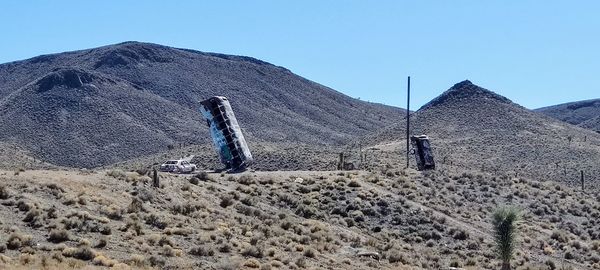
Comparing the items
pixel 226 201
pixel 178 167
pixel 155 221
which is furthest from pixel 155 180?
pixel 178 167

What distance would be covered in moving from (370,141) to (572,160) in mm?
26138

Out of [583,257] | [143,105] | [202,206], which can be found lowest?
[583,257]

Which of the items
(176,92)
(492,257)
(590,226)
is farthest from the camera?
(176,92)

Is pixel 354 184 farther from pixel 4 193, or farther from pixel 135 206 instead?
pixel 4 193

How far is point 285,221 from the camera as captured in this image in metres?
34.6

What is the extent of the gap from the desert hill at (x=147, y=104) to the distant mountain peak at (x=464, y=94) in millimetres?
15822

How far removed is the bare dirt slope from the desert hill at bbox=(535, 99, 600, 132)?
114m

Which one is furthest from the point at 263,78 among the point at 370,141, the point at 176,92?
the point at 370,141

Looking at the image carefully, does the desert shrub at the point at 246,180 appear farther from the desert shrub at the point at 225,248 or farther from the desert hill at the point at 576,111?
the desert hill at the point at 576,111

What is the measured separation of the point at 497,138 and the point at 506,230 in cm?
5962

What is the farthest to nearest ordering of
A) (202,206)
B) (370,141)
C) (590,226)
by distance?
(370,141) < (590,226) < (202,206)

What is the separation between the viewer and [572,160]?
8119cm

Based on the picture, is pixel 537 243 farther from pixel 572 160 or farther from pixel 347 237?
pixel 572 160

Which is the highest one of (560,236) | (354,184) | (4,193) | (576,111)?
(576,111)
